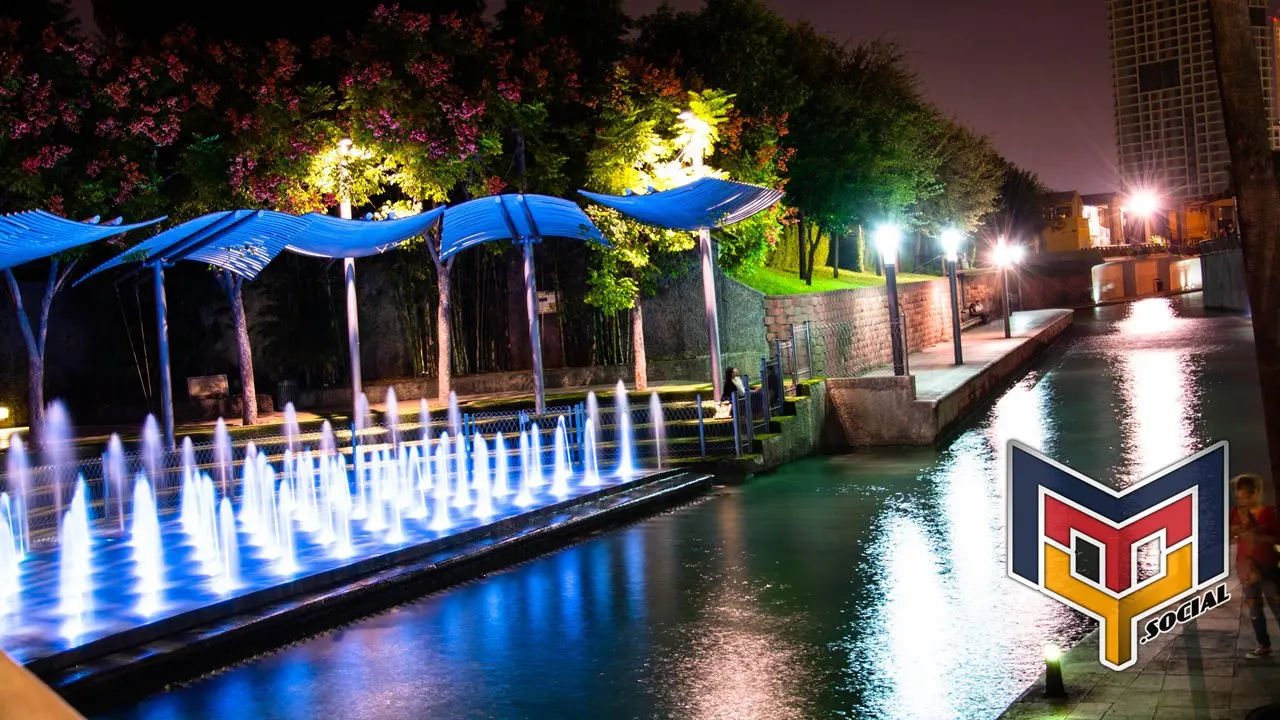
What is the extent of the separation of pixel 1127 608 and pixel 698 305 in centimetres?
1980

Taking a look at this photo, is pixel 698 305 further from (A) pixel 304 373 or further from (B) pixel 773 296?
(A) pixel 304 373

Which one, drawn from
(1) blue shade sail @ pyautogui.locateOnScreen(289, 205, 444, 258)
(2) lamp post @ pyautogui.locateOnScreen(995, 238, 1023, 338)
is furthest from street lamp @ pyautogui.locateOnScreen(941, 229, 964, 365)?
(1) blue shade sail @ pyautogui.locateOnScreen(289, 205, 444, 258)

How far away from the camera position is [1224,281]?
172ft

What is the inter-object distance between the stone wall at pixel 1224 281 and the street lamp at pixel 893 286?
30.5 meters

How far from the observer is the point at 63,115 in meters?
18.3

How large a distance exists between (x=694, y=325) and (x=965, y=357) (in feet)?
28.2

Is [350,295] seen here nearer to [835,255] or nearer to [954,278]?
[954,278]

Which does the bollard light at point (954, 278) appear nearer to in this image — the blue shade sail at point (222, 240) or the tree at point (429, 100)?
the tree at point (429, 100)

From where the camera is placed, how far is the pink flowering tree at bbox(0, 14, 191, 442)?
1798 centimetres

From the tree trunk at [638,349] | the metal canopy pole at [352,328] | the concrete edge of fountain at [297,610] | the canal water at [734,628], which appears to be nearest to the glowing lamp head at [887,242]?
the tree trunk at [638,349]

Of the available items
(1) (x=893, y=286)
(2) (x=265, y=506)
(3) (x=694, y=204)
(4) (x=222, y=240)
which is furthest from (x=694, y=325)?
(2) (x=265, y=506)

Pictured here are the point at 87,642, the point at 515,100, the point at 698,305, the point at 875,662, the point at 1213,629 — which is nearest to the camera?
the point at 1213,629

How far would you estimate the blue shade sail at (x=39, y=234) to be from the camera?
14.9m

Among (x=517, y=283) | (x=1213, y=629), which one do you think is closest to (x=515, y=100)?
(x=517, y=283)
